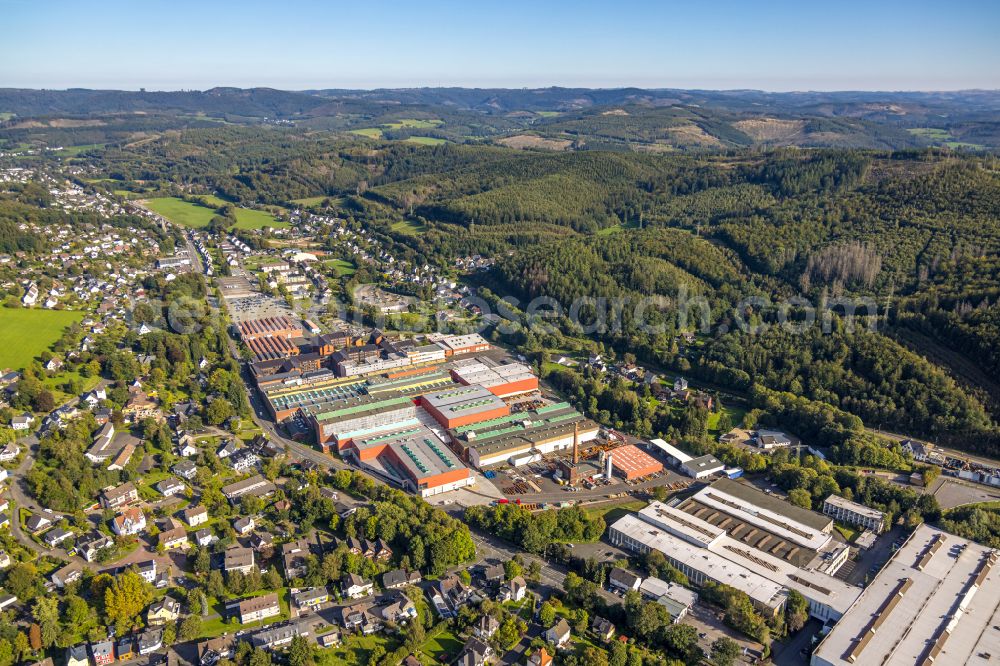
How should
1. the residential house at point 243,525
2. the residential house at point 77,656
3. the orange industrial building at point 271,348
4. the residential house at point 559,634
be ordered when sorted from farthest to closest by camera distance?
1. the orange industrial building at point 271,348
2. the residential house at point 243,525
3. the residential house at point 559,634
4. the residential house at point 77,656

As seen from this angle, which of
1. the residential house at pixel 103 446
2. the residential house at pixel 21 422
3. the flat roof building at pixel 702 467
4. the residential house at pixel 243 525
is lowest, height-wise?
the flat roof building at pixel 702 467

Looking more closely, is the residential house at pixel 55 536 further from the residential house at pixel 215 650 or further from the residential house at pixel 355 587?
the residential house at pixel 355 587

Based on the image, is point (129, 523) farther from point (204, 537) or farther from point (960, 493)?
point (960, 493)

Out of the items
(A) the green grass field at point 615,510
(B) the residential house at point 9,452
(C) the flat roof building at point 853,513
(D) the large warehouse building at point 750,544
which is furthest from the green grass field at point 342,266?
(C) the flat roof building at point 853,513

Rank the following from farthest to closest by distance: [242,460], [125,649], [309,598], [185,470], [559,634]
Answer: [242,460]
[185,470]
[309,598]
[559,634]
[125,649]

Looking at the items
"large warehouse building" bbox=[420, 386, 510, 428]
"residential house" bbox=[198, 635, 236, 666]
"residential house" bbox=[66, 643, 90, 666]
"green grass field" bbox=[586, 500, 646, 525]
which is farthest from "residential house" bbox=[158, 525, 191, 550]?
"green grass field" bbox=[586, 500, 646, 525]

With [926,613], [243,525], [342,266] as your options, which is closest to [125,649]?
[243,525]
